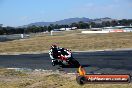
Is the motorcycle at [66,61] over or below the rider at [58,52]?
below

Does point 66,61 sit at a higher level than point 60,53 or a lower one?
lower

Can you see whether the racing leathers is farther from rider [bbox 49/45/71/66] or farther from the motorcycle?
the motorcycle

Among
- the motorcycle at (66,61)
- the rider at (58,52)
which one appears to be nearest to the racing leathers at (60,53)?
the rider at (58,52)

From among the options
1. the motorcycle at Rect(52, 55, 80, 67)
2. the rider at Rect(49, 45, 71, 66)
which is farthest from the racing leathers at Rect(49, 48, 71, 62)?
the motorcycle at Rect(52, 55, 80, 67)

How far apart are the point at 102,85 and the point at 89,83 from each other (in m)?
0.83

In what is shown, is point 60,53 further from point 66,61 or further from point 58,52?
point 66,61

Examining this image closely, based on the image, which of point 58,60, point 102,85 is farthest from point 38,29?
point 102,85

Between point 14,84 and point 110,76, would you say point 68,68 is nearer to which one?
point 14,84

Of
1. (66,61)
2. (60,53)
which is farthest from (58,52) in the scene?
(66,61)

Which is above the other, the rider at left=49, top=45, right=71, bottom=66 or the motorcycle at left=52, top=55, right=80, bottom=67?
the rider at left=49, top=45, right=71, bottom=66

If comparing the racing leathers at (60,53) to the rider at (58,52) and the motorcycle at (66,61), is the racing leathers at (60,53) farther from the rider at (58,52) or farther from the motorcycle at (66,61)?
the motorcycle at (66,61)

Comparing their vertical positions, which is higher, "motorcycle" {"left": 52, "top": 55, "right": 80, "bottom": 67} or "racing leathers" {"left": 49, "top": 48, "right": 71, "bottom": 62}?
"racing leathers" {"left": 49, "top": 48, "right": 71, "bottom": 62}

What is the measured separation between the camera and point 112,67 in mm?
23438

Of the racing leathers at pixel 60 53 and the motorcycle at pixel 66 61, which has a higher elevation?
the racing leathers at pixel 60 53
